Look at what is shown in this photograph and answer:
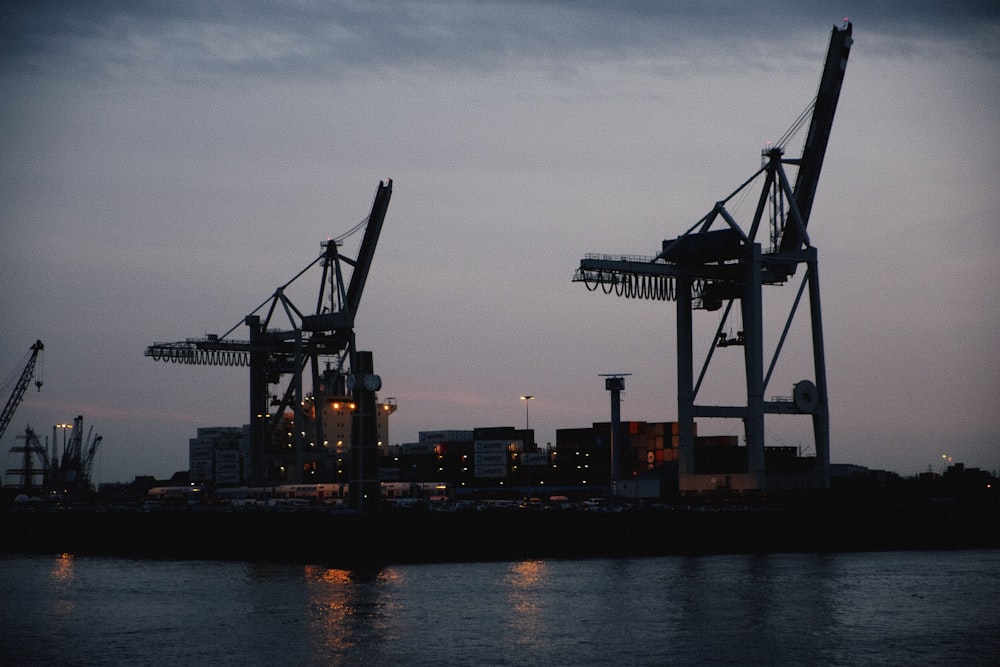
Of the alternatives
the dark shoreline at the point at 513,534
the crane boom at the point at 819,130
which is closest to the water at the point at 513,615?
the dark shoreline at the point at 513,534

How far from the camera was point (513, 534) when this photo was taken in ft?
264

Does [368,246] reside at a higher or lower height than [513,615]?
higher

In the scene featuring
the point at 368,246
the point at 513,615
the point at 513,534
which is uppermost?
the point at 368,246

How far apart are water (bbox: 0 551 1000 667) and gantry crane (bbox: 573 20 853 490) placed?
12536 millimetres

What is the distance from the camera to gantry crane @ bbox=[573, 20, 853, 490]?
78.6 meters

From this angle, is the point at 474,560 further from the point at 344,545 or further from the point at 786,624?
the point at 786,624

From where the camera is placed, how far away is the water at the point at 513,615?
1633 inches

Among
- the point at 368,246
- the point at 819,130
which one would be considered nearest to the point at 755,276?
the point at 819,130

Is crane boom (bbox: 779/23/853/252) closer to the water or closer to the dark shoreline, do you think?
the dark shoreline

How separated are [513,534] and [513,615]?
31276mm

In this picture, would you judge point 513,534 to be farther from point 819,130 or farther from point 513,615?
point 819,130

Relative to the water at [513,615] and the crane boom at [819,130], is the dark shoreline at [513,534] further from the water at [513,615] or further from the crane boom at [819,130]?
the crane boom at [819,130]

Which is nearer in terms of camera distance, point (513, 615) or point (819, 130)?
point (513, 615)

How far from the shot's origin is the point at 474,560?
7550cm
